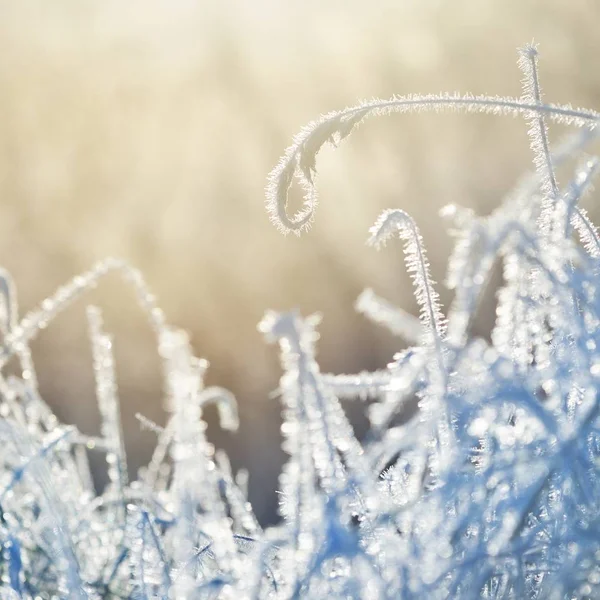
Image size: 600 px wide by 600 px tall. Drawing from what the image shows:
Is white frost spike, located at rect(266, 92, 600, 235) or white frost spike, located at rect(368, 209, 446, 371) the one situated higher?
white frost spike, located at rect(266, 92, 600, 235)

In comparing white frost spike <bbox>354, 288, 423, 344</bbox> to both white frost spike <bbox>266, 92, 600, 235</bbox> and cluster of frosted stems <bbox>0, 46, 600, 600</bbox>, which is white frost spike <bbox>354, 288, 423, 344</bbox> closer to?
cluster of frosted stems <bbox>0, 46, 600, 600</bbox>

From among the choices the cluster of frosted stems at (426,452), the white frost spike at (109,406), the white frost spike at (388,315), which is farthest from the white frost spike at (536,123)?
the white frost spike at (109,406)

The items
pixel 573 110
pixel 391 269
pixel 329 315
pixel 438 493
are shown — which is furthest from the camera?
pixel 329 315

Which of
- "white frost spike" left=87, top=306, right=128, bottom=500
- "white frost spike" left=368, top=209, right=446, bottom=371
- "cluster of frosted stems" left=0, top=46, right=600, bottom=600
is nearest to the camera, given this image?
"cluster of frosted stems" left=0, top=46, right=600, bottom=600

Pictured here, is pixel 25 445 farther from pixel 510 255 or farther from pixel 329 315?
pixel 329 315

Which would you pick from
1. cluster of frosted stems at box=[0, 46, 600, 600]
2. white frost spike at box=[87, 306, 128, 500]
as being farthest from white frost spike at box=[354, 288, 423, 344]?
white frost spike at box=[87, 306, 128, 500]

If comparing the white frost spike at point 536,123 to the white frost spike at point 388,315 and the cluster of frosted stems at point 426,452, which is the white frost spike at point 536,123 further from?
the white frost spike at point 388,315

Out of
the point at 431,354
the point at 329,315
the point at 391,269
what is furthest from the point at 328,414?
the point at 329,315

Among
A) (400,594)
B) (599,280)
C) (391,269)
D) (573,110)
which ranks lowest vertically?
(400,594)
